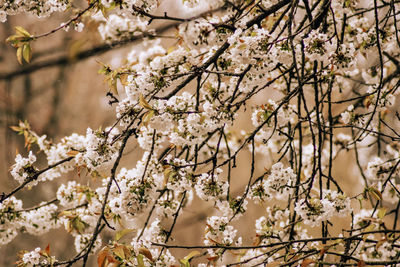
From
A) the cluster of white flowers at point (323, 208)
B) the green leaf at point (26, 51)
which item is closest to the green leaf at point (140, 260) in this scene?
the cluster of white flowers at point (323, 208)

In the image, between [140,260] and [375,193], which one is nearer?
[140,260]

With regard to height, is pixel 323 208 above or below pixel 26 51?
below

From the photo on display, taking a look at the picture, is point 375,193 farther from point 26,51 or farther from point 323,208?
point 26,51

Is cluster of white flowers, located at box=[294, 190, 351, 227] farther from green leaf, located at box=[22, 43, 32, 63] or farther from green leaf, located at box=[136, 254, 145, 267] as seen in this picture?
green leaf, located at box=[22, 43, 32, 63]

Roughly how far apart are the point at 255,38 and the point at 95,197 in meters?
1.33

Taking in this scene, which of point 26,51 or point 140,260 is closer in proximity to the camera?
point 140,260

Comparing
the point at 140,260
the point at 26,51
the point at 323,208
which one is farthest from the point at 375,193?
the point at 26,51

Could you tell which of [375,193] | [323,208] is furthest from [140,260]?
[375,193]

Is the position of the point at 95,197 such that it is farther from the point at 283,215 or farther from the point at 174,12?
the point at 174,12


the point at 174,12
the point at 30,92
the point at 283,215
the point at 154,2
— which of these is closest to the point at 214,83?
the point at 154,2

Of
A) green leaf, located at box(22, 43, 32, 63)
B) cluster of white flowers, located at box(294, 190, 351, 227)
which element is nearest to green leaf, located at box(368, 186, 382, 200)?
cluster of white flowers, located at box(294, 190, 351, 227)

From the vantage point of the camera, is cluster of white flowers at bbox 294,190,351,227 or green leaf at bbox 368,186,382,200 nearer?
cluster of white flowers at bbox 294,190,351,227

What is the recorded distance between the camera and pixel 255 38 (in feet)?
4.67

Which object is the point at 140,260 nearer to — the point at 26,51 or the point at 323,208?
the point at 323,208
